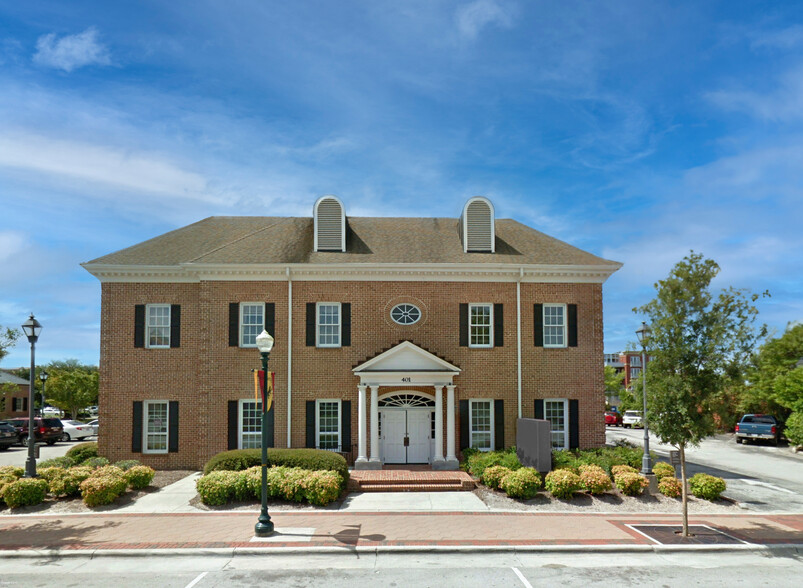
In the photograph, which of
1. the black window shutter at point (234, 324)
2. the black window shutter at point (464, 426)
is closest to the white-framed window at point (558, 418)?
the black window shutter at point (464, 426)

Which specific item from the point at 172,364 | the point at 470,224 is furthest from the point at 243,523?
the point at 470,224

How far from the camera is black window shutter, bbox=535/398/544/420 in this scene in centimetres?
2156

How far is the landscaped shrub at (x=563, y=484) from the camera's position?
1578 cm

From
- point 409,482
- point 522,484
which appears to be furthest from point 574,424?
point 409,482

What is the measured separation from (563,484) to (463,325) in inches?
294

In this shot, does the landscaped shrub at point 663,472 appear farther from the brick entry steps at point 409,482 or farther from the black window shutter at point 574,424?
the brick entry steps at point 409,482

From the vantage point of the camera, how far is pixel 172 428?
21.5m

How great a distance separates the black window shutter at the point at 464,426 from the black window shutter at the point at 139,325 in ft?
39.9

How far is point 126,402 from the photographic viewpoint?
2167cm

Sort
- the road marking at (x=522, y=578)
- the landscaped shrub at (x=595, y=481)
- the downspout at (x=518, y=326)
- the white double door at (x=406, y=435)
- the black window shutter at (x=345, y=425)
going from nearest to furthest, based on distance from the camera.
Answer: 1. the road marking at (x=522, y=578)
2. the landscaped shrub at (x=595, y=481)
3. the black window shutter at (x=345, y=425)
4. the white double door at (x=406, y=435)
5. the downspout at (x=518, y=326)

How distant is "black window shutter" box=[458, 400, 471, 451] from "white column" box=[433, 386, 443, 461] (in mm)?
935

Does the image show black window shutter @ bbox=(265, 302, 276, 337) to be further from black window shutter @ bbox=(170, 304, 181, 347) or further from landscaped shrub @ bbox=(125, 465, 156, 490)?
landscaped shrub @ bbox=(125, 465, 156, 490)

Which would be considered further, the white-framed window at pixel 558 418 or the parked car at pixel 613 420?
the parked car at pixel 613 420

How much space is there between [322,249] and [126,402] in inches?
364
